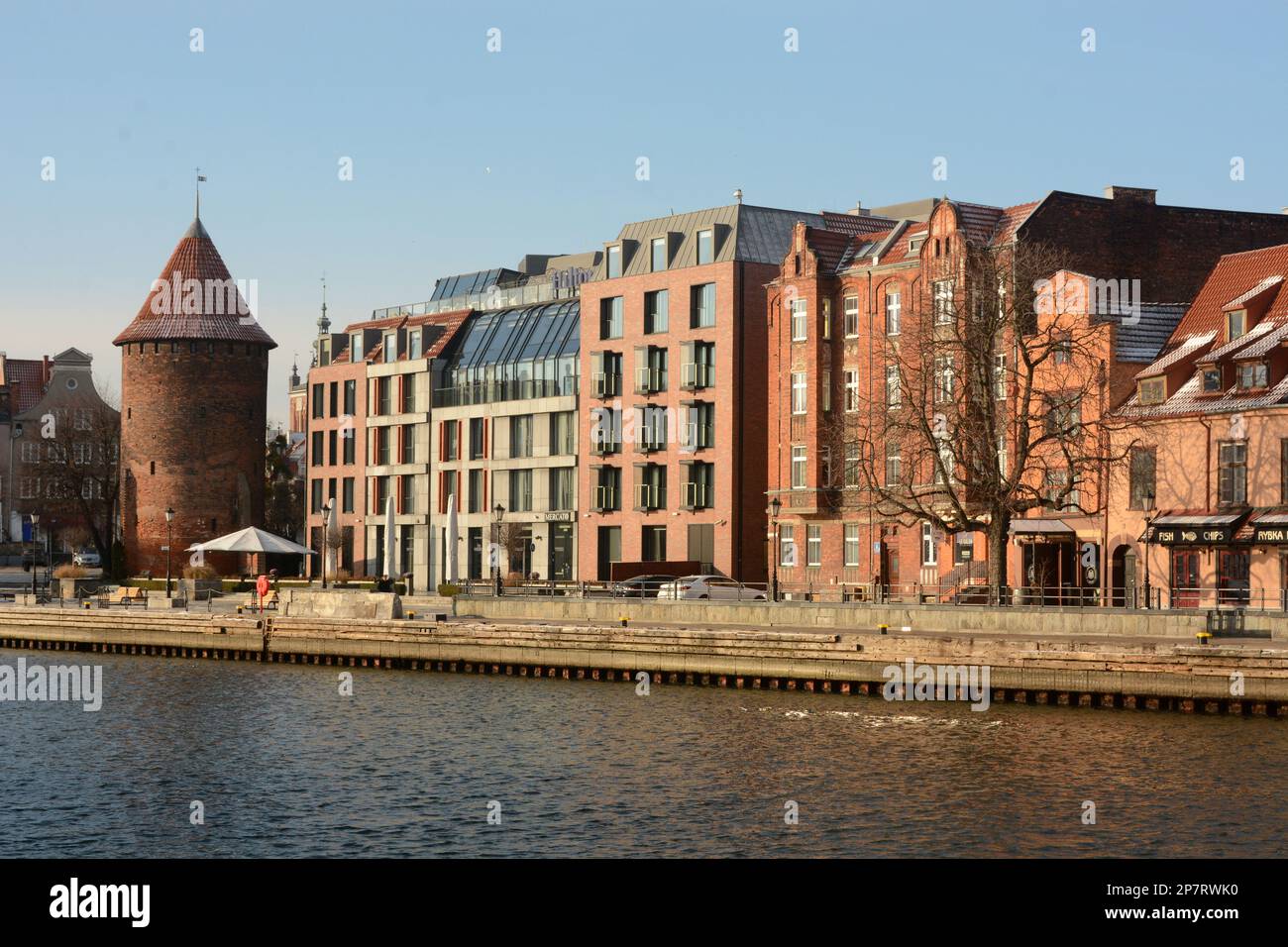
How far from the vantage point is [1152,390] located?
61.0 m

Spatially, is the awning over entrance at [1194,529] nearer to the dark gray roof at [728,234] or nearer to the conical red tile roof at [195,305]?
the dark gray roof at [728,234]

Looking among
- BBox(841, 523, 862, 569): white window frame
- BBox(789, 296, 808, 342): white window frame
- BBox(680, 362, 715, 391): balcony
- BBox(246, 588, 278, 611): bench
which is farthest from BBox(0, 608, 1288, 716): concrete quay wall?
BBox(680, 362, 715, 391): balcony

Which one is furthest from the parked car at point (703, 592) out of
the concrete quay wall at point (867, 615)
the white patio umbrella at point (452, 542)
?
the white patio umbrella at point (452, 542)

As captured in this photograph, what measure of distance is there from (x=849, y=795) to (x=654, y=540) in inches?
2164

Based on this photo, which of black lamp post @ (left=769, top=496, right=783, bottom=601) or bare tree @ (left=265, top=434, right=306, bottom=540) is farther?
bare tree @ (left=265, top=434, right=306, bottom=540)

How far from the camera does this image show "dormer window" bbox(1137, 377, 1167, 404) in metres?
60.6

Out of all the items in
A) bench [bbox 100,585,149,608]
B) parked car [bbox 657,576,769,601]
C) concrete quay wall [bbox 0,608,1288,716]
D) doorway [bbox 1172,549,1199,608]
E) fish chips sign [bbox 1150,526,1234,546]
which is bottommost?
concrete quay wall [bbox 0,608,1288,716]

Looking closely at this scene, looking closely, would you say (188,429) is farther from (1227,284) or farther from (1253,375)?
(1253,375)

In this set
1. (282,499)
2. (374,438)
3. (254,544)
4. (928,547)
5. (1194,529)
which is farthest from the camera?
(282,499)

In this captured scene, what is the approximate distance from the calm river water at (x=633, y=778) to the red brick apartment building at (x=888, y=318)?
23.0 m

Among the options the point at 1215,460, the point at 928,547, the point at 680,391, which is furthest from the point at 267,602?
the point at 1215,460

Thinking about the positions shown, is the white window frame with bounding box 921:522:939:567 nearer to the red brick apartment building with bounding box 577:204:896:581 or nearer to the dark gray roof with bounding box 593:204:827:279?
the red brick apartment building with bounding box 577:204:896:581

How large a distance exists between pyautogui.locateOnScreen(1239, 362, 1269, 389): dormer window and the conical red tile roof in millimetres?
64771

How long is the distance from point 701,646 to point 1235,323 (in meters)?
22.9
